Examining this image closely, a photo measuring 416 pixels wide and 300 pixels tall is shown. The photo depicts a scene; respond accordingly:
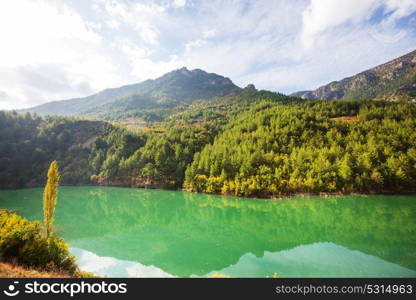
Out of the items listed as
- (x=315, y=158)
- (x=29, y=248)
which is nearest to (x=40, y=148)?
(x=29, y=248)

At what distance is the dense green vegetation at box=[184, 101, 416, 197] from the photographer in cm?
5394

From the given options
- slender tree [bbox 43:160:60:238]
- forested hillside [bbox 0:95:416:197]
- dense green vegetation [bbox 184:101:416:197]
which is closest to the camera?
slender tree [bbox 43:160:60:238]

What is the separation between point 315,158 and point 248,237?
43634 millimetres

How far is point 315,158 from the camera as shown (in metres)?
61.7

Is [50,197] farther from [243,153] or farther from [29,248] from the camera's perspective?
[243,153]

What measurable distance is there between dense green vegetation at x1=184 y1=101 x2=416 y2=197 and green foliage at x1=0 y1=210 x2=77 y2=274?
1842 inches

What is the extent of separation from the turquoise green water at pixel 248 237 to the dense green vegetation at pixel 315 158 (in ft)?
21.4

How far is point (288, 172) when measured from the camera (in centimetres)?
5875

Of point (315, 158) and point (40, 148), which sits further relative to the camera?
point (40, 148)

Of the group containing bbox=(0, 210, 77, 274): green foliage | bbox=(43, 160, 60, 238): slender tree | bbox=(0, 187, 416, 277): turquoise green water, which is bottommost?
bbox=(0, 187, 416, 277): turquoise green water

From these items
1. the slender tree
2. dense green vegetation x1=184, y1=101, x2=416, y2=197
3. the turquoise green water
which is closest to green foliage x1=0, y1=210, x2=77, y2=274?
the slender tree

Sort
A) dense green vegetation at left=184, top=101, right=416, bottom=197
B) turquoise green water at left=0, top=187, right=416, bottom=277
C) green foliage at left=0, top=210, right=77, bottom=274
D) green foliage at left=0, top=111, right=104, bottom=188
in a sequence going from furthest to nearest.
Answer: green foliage at left=0, top=111, right=104, bottom=188
dense green vegetation at left=184, top=101, right=416, bottom=197
turquoise green water at left=0, top=187, right=416, bottom=277
green foliage at left=0, top=210, right=77, bottom=274

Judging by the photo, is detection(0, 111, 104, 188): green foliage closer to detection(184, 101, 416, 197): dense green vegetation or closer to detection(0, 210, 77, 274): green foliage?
detection(184, 101, 416, 197): dense green vegetation

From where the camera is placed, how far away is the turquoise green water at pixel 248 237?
60.7 feet
